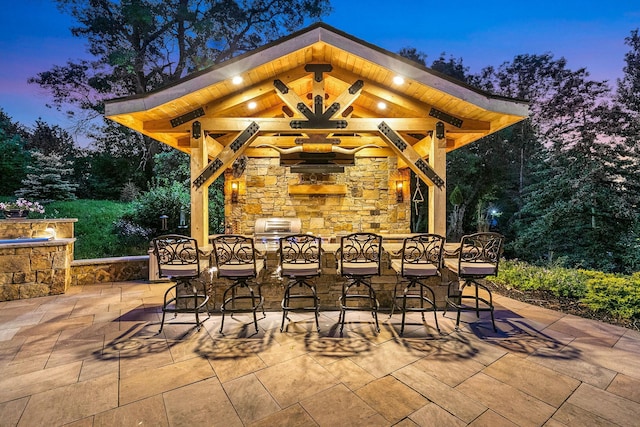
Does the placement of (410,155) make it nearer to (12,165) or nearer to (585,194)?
(585,194)

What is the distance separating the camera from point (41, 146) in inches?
543

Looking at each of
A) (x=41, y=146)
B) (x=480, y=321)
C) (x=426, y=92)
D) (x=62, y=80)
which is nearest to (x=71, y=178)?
(x=41, y=146)

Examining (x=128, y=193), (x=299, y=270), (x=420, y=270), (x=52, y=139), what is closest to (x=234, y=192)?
(x=299, y=270)

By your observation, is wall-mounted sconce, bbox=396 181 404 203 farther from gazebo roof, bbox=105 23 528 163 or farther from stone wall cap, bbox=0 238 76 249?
stone wall cap, bbox=0 238 76 249

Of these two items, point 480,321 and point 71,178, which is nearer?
point 480,321

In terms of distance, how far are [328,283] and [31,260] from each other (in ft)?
16.8

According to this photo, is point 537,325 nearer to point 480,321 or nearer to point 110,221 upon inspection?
point 480,321

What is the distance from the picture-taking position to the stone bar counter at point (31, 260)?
478cm

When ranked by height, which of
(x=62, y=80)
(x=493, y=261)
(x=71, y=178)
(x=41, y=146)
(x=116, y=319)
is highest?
(x=62, y=80)

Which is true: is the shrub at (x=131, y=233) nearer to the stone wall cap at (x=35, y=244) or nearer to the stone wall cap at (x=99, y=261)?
the stone wall cap at (x=99, y=261)

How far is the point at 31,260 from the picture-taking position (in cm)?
493

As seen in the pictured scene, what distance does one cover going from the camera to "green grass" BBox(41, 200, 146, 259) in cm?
793

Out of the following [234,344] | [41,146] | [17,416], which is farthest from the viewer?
[41,146]

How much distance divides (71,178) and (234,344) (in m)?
14.7
